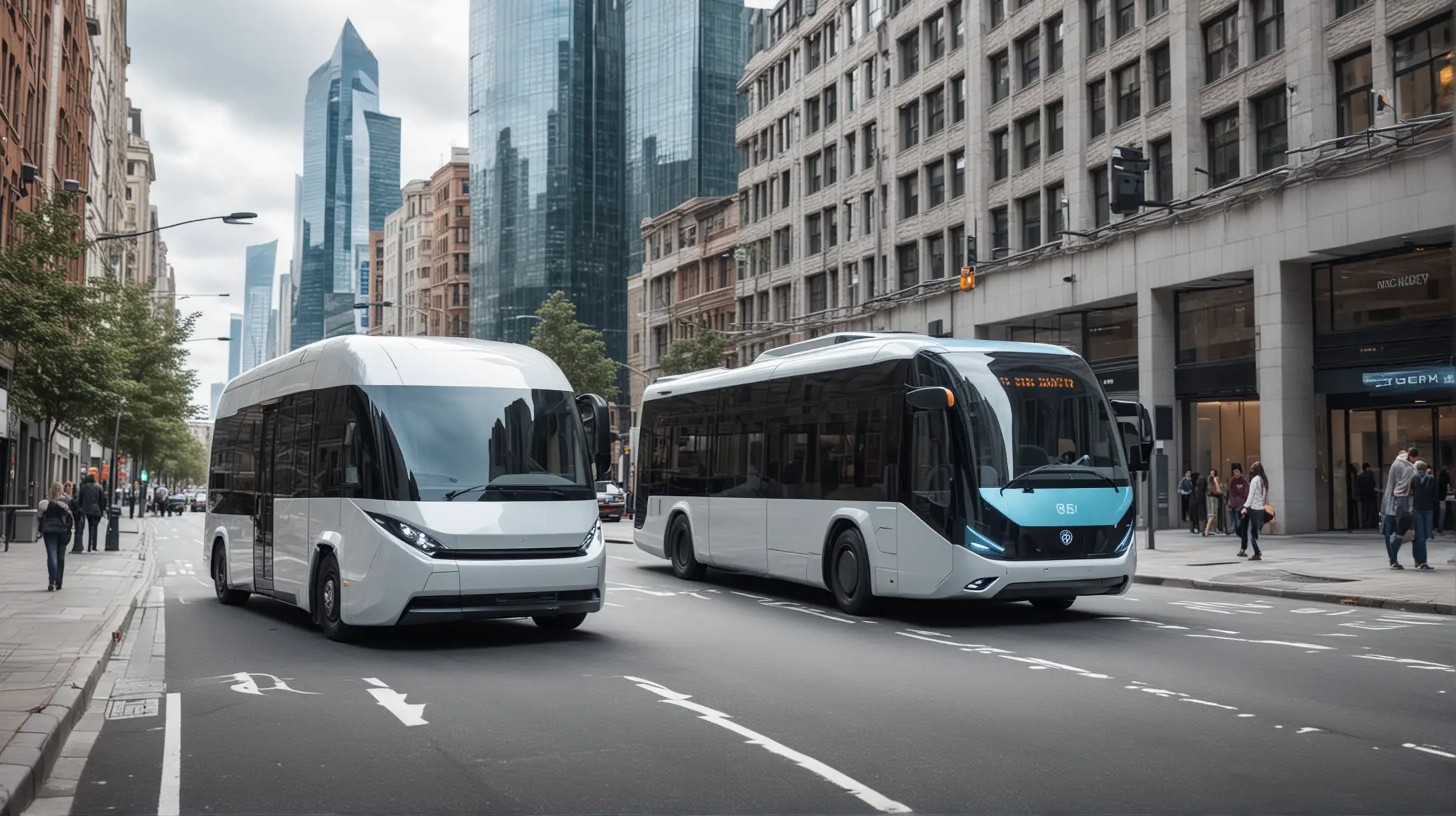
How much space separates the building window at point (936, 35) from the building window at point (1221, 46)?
14.4 meters

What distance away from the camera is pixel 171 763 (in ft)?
24.8

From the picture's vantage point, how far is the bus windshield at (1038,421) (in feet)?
47.1

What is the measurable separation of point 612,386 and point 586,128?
86.9 m

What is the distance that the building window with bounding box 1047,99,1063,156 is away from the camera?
42.0 metres

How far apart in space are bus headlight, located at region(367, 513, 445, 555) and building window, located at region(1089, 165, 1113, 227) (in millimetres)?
30755

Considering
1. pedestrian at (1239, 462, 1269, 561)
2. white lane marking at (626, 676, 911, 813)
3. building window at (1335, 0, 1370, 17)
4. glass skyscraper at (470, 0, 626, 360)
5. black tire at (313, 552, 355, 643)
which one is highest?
glass skyscraper at (470, 0, 626, 360)

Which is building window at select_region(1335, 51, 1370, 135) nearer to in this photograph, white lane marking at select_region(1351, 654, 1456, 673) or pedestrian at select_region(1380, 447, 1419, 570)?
pedestrian at select_region(1380, 447, 1419, 570)

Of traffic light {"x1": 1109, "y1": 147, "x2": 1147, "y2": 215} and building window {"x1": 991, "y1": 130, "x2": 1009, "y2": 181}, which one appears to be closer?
traffic light {"x1": 1109, "y1": 147, "x2": 1147, "y2": 215}

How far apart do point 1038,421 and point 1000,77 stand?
3347 centimetres

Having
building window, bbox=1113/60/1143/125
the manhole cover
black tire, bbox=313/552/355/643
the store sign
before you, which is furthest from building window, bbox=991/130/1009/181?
black tire, bbox=313/552/355/643

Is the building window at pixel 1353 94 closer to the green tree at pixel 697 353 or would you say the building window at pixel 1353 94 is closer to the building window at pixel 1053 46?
the building window at pixel 1053 46

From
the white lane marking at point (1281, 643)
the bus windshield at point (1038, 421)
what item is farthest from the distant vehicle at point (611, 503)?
the white lane marking at point (1281, 643)

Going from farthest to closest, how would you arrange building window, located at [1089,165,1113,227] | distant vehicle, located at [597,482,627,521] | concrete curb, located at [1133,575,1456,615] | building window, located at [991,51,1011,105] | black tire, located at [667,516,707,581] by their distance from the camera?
distant vehicle, located at [597,482,627,521], building window, located at [991,51,1011,105], building window, located at [1089,165,1113,227], black tire, located at [667,516,707,581], concrete curb, located at [1133,575,1456,615]

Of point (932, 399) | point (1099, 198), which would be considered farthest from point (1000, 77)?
point (932, 399)
